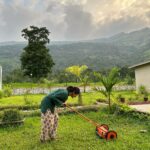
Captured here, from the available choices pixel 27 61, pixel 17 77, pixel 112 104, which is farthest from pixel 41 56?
pixel 112 104

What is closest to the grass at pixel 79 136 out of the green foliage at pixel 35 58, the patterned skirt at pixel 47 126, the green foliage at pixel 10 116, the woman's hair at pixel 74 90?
the patterned skirt at pixel 47 126

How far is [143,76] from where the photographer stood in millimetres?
24578

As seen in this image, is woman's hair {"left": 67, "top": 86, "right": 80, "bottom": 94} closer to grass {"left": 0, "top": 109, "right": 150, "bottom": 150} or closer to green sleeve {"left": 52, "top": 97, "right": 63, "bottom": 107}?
green sleeve {"left": 52, "top": 97, "right": 63, "bottom": 107}

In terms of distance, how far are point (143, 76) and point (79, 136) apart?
17784mm

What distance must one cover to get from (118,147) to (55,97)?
6.28ft

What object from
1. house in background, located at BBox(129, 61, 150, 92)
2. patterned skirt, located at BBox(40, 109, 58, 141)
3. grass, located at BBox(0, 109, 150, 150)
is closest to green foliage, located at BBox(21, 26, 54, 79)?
house in background, located at BBox(129, 61, 150, 92)

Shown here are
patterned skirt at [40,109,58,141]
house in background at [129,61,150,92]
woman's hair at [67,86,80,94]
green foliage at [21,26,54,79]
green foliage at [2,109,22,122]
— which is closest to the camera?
woman's hair at [67,86,80,94]

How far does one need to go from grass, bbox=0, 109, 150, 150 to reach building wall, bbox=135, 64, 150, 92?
13617 mm

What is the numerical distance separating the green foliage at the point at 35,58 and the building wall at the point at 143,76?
20.7 m

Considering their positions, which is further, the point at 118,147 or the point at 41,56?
the point at 41,56

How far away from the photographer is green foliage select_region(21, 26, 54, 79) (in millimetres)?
43188

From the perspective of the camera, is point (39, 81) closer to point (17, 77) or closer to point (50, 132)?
point (17, 77)

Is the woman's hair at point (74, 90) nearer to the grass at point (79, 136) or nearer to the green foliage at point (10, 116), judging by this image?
the grass at point (79, 136)

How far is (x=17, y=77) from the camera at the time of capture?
190 feet
